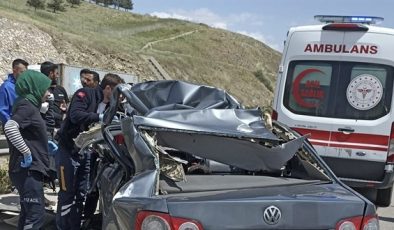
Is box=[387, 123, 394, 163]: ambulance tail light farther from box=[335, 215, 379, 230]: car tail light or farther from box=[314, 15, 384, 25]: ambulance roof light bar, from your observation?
box=[335, 215, 379, 230]: car tail light

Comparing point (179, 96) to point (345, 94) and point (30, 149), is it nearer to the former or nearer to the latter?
point (30, 149)

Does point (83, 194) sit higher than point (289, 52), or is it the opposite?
point (289, 52)

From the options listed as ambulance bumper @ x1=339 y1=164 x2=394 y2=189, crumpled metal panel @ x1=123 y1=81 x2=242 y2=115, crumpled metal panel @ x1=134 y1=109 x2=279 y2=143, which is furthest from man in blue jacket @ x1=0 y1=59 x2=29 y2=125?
ambulance bumper @ x1=339 y1=164 x2=394 y2=189

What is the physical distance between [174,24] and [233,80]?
36.2 m

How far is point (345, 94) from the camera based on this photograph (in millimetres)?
7746

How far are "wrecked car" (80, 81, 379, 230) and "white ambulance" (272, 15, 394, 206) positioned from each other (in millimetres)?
3633

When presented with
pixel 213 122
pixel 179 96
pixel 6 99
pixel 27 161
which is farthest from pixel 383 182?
pixel 6 99

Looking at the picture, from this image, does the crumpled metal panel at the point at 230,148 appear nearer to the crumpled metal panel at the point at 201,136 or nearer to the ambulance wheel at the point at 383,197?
the crumpled metal panel at the point at 201,136

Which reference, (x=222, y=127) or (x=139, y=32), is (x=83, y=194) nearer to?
(x=222, y=127)

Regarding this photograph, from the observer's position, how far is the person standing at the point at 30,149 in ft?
16.1

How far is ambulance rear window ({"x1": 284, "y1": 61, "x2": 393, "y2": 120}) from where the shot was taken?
300 inches

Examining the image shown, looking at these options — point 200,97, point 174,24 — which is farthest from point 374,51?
point 174,24

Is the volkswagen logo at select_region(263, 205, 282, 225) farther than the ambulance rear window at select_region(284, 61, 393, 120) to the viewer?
No

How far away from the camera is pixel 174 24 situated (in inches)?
3561
